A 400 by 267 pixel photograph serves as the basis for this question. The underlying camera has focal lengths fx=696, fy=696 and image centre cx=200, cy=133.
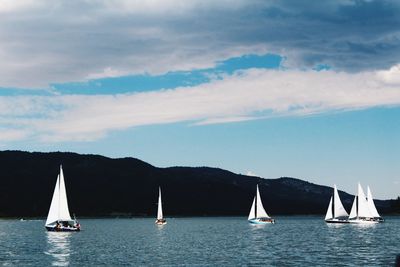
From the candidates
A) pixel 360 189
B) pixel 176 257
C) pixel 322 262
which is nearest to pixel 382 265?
pixel 322 262

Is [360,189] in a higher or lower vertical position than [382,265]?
higher

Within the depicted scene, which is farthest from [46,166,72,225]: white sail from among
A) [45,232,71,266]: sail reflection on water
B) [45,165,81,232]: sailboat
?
[45,232,71,266]: sail reflection on water

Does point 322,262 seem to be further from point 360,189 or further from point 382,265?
point 360,189

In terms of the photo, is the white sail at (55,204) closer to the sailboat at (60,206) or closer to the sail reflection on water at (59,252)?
the sailboat at (60,206)

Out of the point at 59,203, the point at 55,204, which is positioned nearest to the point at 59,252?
the point at 59,203

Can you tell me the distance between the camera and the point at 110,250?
104 metres

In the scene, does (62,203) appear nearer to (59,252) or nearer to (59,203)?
(59,203)

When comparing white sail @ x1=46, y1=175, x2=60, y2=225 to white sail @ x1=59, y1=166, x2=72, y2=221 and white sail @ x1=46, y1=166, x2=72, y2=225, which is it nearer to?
white sail @ x1=46, y1=166, x2=72, y2=225

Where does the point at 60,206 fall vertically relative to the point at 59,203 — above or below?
below

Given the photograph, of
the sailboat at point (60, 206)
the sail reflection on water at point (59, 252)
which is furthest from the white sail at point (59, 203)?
the sail reflection on water at point (59, 252)

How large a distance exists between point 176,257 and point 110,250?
18847 mm

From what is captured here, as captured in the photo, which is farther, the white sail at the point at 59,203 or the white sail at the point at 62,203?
the white sail at the point at 62,203

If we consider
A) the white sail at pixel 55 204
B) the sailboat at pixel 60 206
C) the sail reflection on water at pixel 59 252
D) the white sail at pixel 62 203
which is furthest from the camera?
the white sail at pixel 62 203

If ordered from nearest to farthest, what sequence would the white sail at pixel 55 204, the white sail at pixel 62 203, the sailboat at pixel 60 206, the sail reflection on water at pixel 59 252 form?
the sail reflection on water at pixel 59 252, the white sail at pixel 55 204, the sailboat at pixel 60 206, the white sail at pixel 62 203
